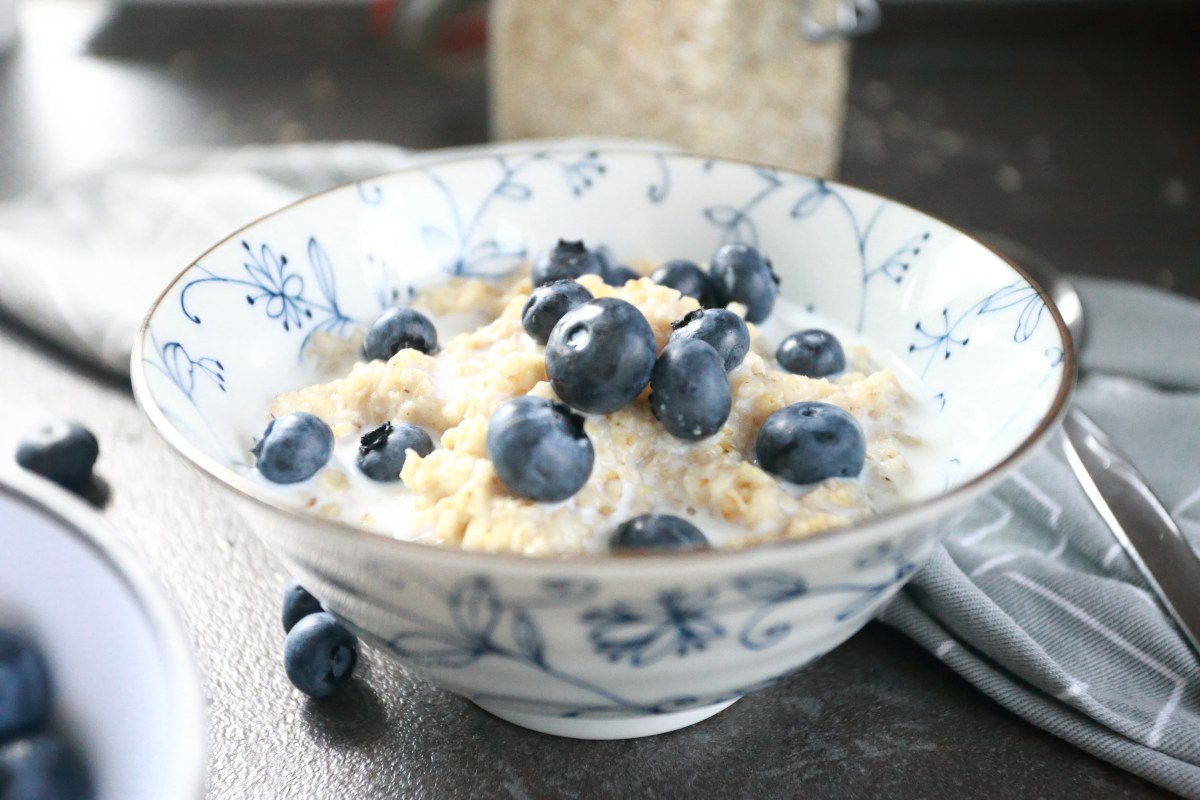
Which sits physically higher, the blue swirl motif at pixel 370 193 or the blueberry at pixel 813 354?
the blue swirl motif at pixel 370 193

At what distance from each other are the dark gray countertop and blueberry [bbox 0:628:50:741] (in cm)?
21

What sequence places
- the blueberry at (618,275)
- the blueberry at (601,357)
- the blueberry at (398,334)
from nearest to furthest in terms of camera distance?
the blueberry at (601,357)
the blueberry at (398,334)
the blueberry at (618,275)

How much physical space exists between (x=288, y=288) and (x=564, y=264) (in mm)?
238

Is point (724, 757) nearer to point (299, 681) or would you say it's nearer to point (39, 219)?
point (299, 681)

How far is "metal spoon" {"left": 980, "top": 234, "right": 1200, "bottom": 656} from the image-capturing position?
77cm

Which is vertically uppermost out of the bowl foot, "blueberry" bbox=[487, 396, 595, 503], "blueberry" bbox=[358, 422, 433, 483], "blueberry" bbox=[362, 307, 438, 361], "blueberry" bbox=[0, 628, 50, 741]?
"blueberry" bbox=[487, 396, 595, 503]

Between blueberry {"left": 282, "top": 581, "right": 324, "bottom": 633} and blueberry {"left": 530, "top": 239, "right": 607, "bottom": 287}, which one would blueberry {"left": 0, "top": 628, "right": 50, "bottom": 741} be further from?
blueberry {"left": 530, "top": 239, "right": 607, "bottom": 287}

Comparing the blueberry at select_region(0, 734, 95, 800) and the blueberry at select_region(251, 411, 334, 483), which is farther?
the blueberry at select_region(251, 411, 334, 483)

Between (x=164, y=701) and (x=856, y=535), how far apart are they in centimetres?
32

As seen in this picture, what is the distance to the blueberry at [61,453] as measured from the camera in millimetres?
952

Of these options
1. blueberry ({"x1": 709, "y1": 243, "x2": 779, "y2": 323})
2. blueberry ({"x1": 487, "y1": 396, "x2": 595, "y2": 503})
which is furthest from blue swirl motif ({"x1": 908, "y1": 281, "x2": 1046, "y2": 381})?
blueberry ({"x1": 487, "y1": 396, "x2": 595, "y2": 503})

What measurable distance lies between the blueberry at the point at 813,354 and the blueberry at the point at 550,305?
19 cm

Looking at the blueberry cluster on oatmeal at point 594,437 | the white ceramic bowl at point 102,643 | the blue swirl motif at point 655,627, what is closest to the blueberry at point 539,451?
the blueberry cluster on oatmeal at point 594,437

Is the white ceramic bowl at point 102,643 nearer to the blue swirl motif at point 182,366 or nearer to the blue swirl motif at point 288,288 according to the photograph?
the blue swirl motif at point 182,366
